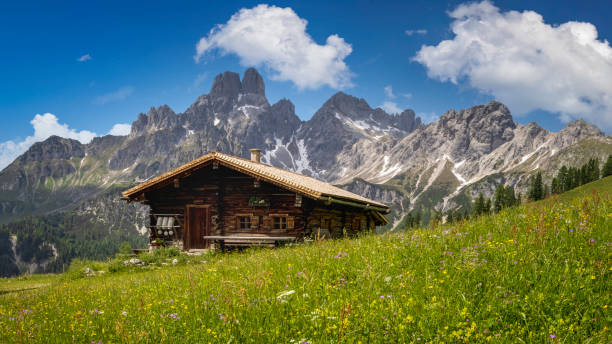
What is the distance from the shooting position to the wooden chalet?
68.6 ft

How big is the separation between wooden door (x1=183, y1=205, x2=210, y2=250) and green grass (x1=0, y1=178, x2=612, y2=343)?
15200mm

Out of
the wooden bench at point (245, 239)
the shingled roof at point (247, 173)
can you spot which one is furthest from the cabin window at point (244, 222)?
the shingled roof at point (247, 173)

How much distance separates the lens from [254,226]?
21.8m

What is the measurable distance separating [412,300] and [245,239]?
1650 centimetres

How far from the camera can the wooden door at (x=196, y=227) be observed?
22.8 meters

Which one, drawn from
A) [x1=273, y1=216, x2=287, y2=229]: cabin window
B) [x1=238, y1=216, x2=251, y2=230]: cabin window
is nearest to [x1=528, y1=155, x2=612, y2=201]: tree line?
[x1=273, y1=216, x2=287, y2=229]: cabin window

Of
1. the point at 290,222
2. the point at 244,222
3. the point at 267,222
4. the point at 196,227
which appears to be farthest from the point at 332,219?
the point at 196,227

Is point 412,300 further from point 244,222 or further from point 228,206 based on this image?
point 228,206

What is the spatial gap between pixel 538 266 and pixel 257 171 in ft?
53.8

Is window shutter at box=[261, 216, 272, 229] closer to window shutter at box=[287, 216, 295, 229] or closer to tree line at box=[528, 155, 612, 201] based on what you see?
window shutter at box=[287, 216, 295, 229]

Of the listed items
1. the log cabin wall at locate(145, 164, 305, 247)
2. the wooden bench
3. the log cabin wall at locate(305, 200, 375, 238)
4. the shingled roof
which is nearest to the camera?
the shingled roof

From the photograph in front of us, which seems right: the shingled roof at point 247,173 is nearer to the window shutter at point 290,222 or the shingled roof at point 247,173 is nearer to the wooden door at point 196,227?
the window shutter at point 290,222

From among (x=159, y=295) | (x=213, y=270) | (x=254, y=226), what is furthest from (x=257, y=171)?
(x=159, y=295)

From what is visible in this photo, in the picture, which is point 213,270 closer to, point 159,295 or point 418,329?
point 159,295
